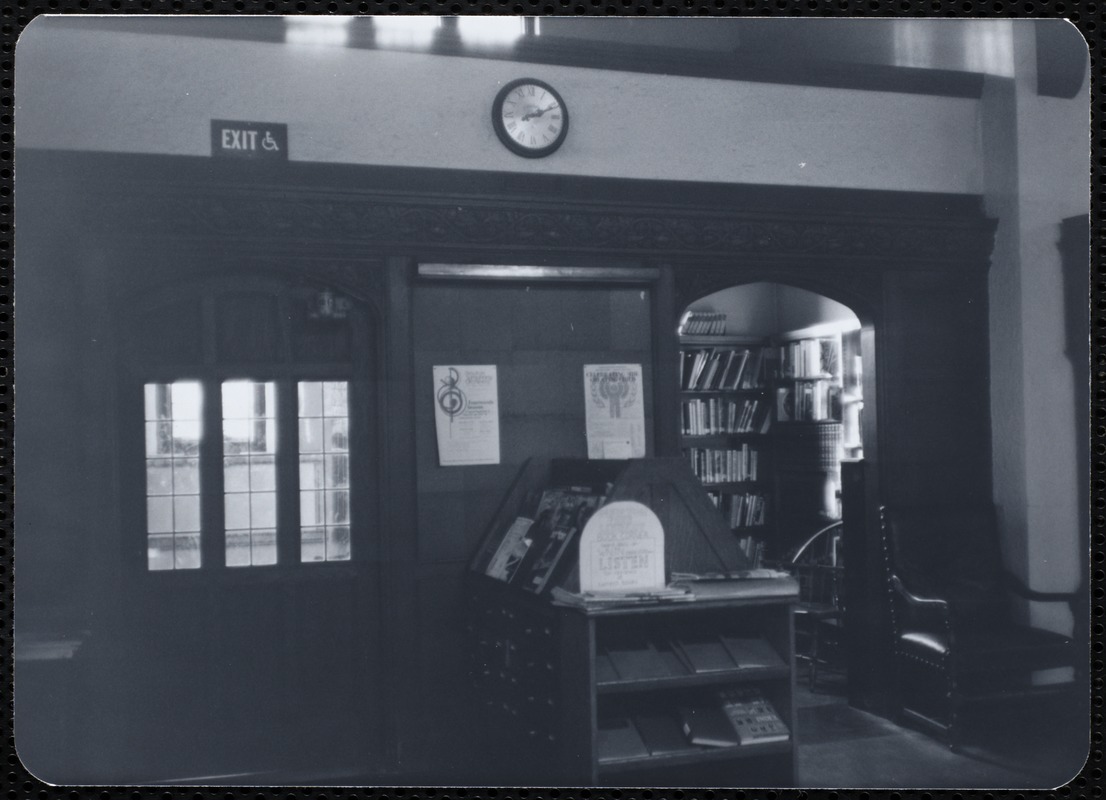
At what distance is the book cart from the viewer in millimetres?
3193

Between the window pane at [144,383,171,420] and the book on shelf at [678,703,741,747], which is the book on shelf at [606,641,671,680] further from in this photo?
the window pane at [144,383,171,420]

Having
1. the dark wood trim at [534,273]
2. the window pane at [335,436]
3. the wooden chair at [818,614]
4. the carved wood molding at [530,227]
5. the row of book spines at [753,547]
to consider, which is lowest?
the wooden chair at [818,614]

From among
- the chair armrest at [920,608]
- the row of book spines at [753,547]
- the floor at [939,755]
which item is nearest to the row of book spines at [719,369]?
the row of book spines at [753,547]

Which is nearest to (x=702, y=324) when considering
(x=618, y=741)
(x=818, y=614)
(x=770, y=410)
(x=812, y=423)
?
(x=770, y=410)

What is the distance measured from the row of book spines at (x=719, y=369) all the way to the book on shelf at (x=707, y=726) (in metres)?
3.90

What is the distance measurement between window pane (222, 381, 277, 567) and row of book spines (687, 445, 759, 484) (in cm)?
345

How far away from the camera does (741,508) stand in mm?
7129

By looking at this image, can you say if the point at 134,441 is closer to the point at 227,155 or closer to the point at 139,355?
the point at 139,355

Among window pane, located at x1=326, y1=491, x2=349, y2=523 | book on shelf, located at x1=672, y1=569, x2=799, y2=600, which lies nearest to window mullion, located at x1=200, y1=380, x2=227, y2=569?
window pane, located at x1=326, y1=491, x2=349, y2=523

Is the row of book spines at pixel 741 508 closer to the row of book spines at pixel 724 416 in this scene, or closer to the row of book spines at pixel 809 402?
the row of book spines at pixel 724 416

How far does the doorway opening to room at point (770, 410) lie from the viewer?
21.9 ft

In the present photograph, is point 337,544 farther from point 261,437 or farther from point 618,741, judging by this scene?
point 618,741

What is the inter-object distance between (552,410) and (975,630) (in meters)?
2.22

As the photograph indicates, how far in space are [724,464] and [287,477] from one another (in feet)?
12.0
